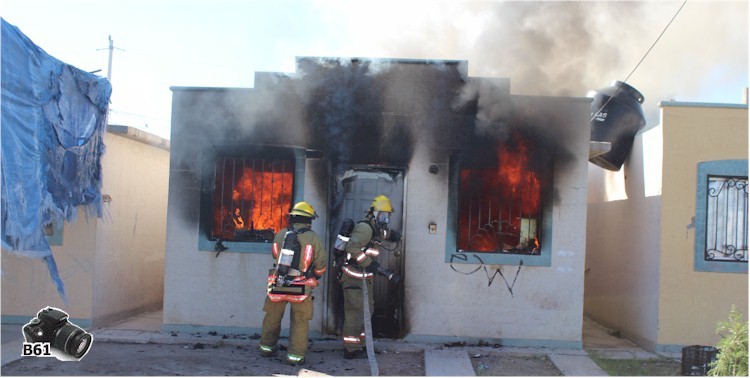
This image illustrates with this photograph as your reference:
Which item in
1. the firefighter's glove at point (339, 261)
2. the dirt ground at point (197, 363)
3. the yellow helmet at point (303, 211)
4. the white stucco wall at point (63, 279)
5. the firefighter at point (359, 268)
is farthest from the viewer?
the white stucco wall at point (63, 279)

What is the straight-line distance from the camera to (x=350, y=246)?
7.57 m

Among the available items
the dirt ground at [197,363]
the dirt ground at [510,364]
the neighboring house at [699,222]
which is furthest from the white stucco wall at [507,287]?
the neighboring house at [699,222]

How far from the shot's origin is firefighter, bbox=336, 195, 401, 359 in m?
7.56

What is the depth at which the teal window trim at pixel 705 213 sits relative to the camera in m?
7.98

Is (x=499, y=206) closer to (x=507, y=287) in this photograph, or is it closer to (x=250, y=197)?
(x=507, y=287)

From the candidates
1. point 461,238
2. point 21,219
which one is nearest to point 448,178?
point 461,238

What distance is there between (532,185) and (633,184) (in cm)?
185

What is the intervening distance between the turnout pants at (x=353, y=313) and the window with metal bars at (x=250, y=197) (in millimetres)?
1494

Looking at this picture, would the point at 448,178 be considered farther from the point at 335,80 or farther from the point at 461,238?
the point at 335,80

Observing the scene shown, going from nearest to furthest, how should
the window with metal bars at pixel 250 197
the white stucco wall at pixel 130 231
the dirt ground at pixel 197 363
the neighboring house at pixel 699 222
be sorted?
1. the dirt ground at pixel 197 363
2. the neighboring house at pixel 699 222
3. the window with metal bars at pixel 250 197
4. the white stucco wall at pixel 130 231

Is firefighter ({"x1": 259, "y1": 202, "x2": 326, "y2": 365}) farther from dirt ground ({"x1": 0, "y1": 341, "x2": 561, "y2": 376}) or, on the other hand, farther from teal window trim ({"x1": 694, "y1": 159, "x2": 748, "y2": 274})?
teal window trim ({"x1": 694, "y1": 159, "x2": 748, "y2": 274})

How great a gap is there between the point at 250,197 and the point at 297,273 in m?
1.91

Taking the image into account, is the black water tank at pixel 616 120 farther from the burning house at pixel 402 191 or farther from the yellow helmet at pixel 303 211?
the yellow helmet at pixel 303 211

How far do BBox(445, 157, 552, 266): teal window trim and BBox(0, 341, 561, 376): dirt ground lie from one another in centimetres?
117
